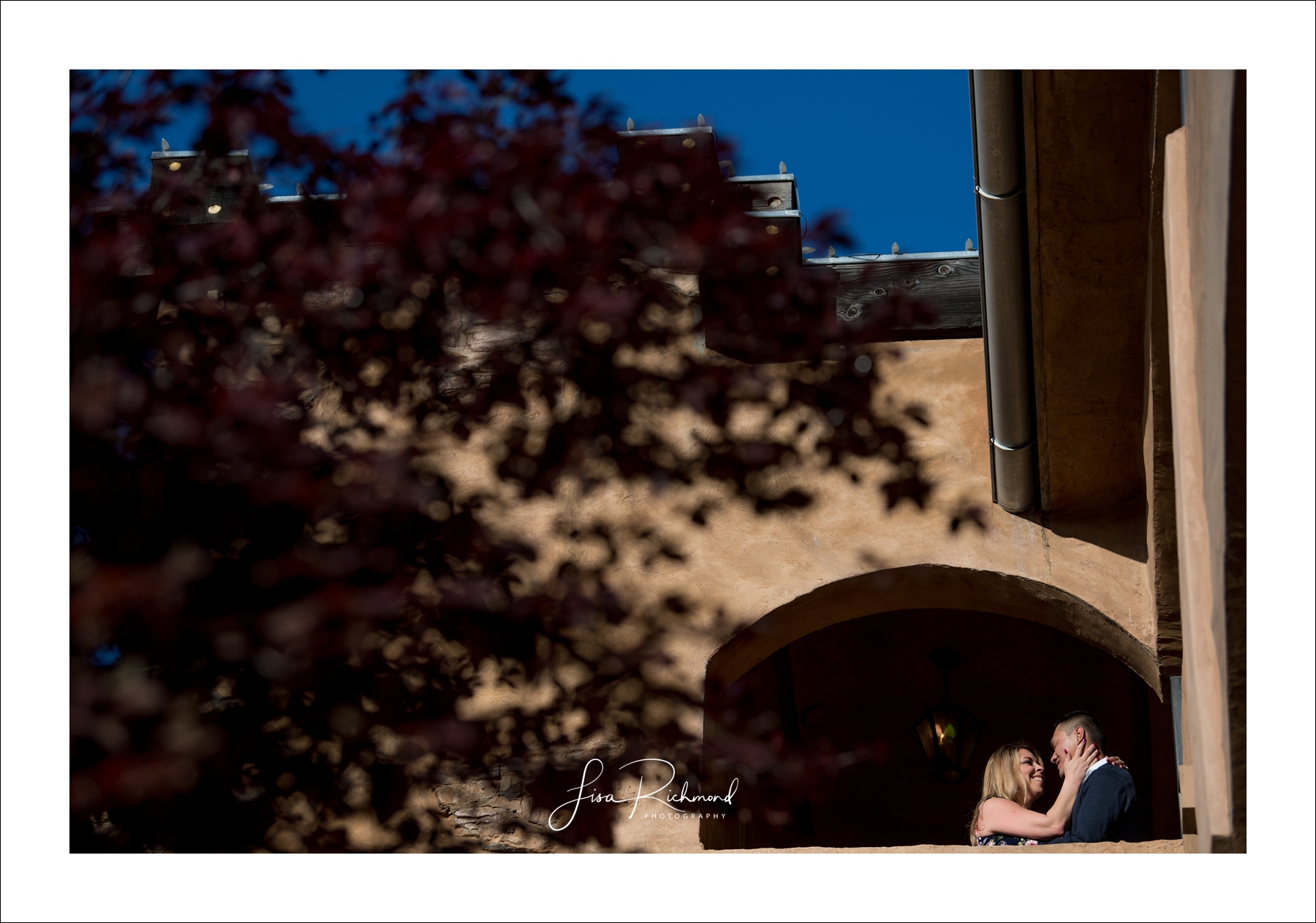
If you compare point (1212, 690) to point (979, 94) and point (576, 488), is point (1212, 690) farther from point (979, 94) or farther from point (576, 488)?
point (576, 488)

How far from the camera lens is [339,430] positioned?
295 centimetres

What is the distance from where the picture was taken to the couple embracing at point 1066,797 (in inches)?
148

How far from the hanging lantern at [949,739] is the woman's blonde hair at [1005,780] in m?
1.14

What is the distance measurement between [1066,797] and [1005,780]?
342 millimetres

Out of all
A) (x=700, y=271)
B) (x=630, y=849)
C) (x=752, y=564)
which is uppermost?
(x=700, y=271)

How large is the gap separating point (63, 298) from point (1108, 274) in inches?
106

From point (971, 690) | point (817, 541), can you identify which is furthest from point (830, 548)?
point (971, 690)

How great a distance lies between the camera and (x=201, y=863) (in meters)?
2.62

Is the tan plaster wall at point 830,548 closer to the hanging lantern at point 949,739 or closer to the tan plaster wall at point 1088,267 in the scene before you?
the tan plaster wall at point 1088,267

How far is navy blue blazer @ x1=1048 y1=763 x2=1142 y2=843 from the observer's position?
146 inches

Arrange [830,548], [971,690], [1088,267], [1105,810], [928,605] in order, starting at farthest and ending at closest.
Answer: [971,690], [928,605], [830,548], [1105,810], [1088,267]

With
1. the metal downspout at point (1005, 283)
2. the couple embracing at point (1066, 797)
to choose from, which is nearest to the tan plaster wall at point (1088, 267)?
the metal downspout at point (1005, 283)

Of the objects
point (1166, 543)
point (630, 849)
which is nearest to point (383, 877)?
point (630, 849)

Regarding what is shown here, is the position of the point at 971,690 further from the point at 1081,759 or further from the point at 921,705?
the point at 1081,759
